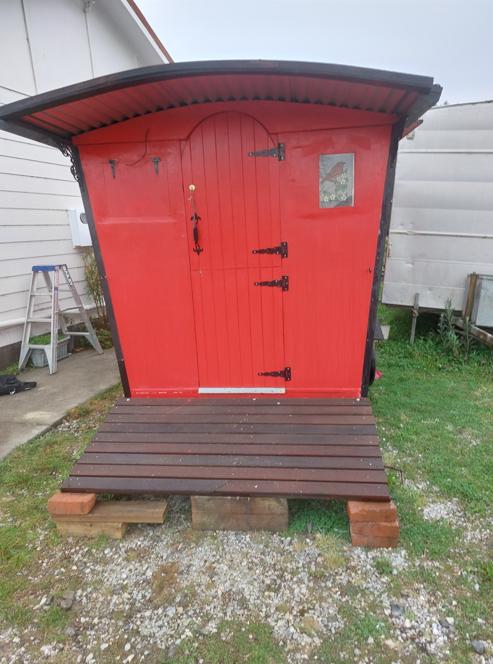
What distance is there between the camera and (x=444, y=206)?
5020 mm

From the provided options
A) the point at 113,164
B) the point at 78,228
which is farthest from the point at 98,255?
the point at 78,228

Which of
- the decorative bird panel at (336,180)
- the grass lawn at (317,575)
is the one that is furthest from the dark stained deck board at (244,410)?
the decorative bird panel at (336,180)

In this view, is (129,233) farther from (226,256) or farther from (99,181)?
(226,256)

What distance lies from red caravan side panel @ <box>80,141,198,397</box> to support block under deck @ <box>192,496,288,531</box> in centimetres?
128

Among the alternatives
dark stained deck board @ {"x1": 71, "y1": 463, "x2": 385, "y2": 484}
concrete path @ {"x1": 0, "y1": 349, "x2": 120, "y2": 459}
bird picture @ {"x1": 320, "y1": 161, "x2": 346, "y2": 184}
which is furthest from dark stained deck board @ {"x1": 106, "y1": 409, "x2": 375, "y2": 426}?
bird picture @ {"x1": 320, "y1": 161, "x2": 346, "y2": 184}

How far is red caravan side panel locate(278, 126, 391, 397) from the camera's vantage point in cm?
288

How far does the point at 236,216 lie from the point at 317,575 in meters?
2.52

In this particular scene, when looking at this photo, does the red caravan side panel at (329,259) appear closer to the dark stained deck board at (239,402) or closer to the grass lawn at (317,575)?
the dark stained deck board at (239,402)

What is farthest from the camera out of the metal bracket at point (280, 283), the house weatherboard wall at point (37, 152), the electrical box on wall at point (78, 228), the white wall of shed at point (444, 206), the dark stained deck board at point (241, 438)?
the electrical box on wall at point (78, 228)

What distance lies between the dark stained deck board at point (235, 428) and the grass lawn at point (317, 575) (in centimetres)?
49

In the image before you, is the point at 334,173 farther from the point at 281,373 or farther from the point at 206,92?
the point at 281,373

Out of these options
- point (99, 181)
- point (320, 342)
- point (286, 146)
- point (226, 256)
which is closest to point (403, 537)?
point (320, 342)

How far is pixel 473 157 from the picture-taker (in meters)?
4.82

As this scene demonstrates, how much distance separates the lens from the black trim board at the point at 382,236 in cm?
280
